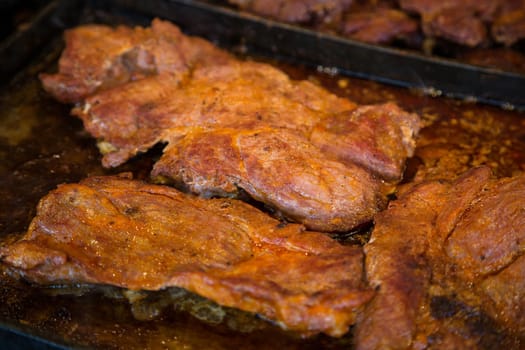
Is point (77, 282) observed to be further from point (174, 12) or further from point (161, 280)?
point (174, 12)

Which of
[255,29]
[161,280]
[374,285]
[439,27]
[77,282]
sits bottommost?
[77,282]

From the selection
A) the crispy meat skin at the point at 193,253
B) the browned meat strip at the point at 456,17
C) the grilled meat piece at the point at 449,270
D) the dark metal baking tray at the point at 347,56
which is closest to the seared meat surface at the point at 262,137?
the crispy meat skin at the point at 193,253

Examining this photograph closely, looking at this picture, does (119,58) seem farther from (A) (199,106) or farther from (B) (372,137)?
(B) (372,137)

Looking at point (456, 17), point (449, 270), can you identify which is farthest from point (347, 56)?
point (449, 270)

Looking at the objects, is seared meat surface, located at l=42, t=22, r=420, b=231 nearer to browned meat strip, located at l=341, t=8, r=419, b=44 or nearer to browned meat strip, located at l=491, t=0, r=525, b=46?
browned meat strip, located at l=341, t=8, r=419, b=44

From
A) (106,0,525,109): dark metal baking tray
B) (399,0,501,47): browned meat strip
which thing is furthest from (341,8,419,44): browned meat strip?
(106,0,525,109): dark metal baking tray

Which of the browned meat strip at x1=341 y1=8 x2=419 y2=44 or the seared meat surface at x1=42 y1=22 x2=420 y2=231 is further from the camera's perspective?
the browned meat strip at x1=341 y1=8 x2=419 y2=44

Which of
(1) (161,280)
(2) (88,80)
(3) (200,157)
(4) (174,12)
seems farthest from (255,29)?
(1) (161,280)

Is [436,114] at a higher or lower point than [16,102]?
higher

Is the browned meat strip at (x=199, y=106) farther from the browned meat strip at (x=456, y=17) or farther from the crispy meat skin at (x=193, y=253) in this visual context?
the browned meat strip at (x=456, y=17)
